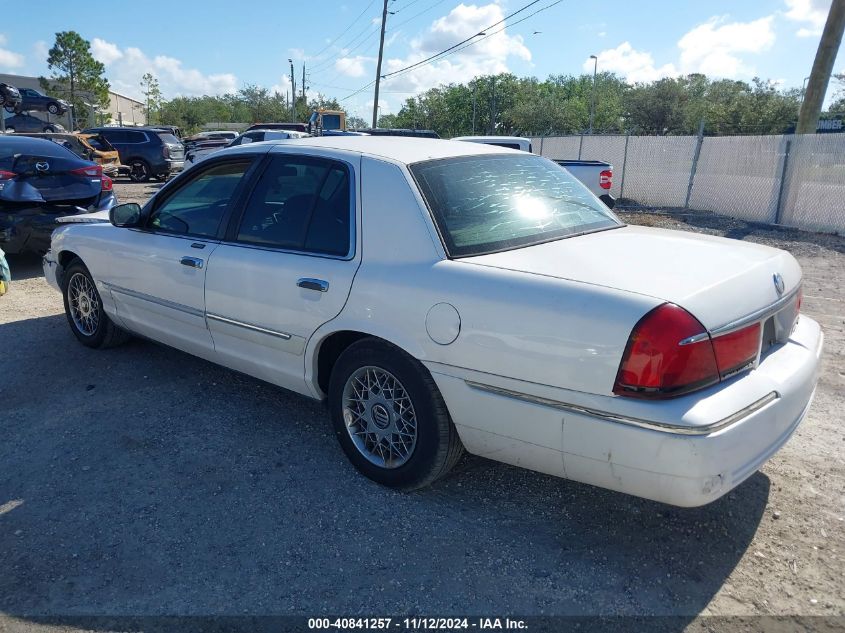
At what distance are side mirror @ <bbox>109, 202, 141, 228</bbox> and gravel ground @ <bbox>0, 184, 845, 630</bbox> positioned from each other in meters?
1.24

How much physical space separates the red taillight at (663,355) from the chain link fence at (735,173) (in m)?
11.9

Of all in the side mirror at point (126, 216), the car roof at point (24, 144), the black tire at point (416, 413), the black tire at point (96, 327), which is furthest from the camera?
the car roof at point (24, 144)

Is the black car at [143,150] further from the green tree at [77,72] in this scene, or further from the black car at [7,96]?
the green tree at [77,72]

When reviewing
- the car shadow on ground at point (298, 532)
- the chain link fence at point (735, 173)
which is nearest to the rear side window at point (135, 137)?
the chain link fence at point (735, 173)

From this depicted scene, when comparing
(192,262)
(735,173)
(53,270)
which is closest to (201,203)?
(192,262)

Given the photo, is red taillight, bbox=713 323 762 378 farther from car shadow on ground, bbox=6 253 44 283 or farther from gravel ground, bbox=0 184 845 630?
car shadow on ground, bbox=6 253 44 283

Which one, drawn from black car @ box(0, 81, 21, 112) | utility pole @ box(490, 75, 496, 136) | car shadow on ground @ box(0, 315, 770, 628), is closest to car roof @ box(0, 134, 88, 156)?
car shadow on ground @ box(0, 315, 770, 628)

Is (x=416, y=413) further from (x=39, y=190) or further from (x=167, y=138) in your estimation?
(x=167, y=138)

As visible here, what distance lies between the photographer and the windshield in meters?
3.13

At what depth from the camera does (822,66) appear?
12.5 metres

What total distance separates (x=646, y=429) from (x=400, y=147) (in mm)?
2057

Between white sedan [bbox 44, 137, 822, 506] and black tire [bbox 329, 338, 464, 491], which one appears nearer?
white sedan [bbox 44, 137, 822, 506]

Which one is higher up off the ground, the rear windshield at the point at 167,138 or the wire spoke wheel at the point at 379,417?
the rear windshield at the point at 167,138

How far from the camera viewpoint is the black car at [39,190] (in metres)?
7.52
